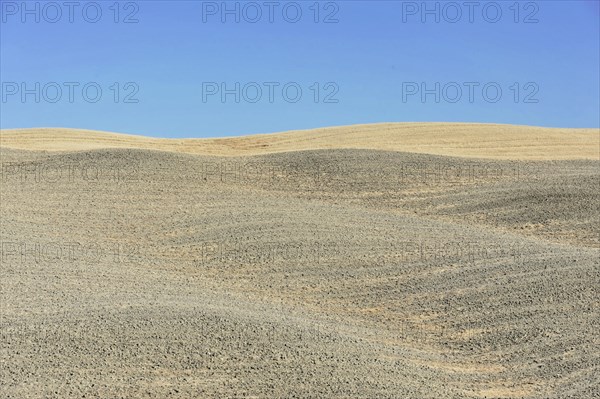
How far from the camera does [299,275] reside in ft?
46.2

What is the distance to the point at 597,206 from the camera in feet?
63.1

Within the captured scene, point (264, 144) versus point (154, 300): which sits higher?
point (264, 144)

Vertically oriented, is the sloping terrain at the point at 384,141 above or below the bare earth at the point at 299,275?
above

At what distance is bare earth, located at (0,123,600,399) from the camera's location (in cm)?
916

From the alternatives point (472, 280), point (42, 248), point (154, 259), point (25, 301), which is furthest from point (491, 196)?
point (25, 301)

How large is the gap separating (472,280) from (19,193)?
12065 mm

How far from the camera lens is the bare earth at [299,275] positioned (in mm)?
9164

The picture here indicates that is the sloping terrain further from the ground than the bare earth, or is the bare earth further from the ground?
the sloping terrain

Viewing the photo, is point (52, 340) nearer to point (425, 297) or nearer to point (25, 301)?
point (25, 301)

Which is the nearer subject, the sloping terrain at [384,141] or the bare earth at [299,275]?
the bare earth at [299,275]

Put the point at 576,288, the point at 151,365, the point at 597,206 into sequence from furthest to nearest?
1. the point at 597,206
2. the point at 576,288
3. the point at 151,365

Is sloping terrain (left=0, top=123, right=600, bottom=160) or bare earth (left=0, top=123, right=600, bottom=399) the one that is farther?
sloping terrain (left=0, top=123, right=600, bottom=160)

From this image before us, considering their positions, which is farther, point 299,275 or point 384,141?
point 384,141

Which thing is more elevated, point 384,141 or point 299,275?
point 384,141
